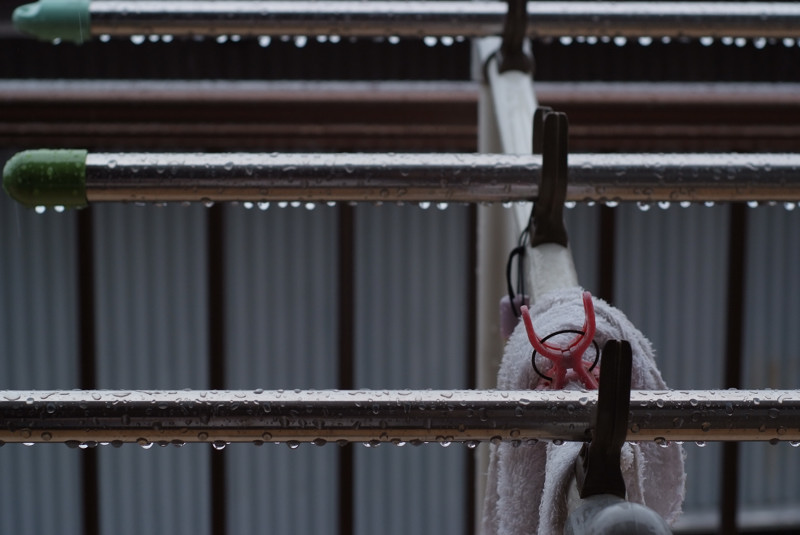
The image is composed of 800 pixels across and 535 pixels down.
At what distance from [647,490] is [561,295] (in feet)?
0.54

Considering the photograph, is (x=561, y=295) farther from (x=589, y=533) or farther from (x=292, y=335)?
(x=292, y=335)

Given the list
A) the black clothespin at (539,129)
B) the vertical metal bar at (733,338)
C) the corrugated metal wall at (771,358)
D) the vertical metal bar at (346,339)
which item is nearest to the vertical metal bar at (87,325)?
the vertical metal bar at (346,339)

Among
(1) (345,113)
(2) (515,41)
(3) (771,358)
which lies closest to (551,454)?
(2) (515,41)

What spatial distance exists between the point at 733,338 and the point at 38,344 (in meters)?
1.69

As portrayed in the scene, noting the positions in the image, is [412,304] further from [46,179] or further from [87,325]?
[46,179]

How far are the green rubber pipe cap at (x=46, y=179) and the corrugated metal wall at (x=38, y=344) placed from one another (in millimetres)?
1450

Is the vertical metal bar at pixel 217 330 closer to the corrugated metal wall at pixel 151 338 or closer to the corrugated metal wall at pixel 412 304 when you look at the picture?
the corrugated metal wall at pixel 151 338

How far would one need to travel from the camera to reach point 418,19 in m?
0.93

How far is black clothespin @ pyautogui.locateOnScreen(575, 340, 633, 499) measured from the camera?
493 mm

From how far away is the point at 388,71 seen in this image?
181 centimetres

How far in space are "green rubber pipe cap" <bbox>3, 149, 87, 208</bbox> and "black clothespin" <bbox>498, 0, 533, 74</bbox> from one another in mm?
504

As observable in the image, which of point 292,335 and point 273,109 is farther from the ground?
point 273,109

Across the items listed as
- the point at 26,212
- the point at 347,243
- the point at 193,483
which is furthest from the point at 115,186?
the point at 193,483

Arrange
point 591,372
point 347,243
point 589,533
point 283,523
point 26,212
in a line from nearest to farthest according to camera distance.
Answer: point 589,533 → point 591,372 → point 347,243 → point 26,212 → point 283,523
